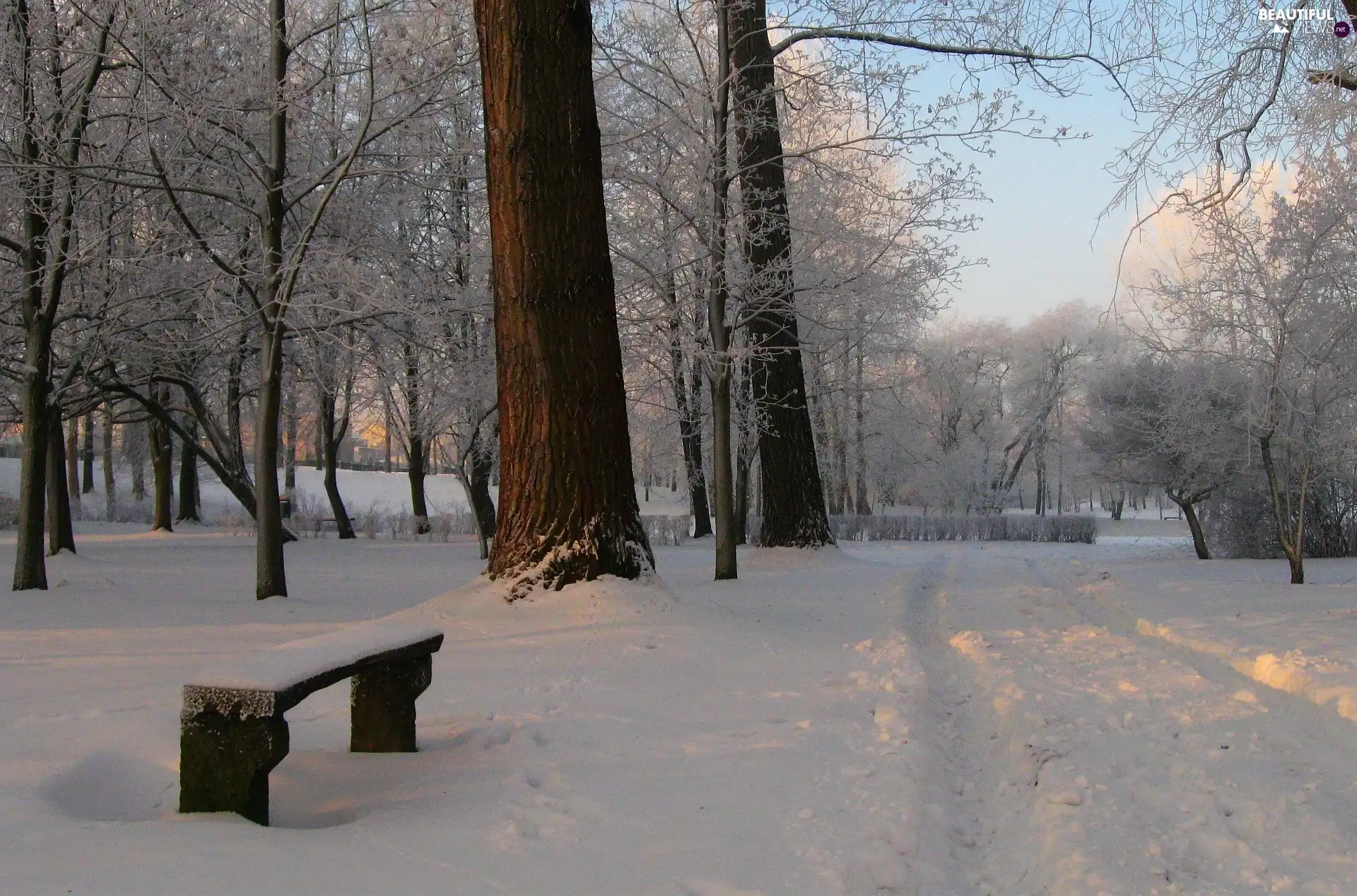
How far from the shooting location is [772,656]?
6199 millimetres

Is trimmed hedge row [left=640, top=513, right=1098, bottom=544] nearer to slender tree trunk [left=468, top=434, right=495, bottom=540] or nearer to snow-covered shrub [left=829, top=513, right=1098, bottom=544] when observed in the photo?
snow-covered shrub [left=829, top=513, right=1098, bottom=544]

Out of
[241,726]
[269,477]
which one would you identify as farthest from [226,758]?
[269,477]

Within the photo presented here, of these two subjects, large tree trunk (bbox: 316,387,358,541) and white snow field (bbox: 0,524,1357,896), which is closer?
white snow field (bbox: 0,524,1357,896)

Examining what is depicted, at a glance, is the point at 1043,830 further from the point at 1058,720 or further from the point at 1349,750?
the point at 1349,750

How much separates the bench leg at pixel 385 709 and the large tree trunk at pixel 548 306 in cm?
276

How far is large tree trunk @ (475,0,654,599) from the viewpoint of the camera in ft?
22.3

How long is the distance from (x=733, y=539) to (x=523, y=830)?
8.95m

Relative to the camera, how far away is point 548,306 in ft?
22.4

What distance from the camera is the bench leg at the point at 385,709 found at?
4.01 meters

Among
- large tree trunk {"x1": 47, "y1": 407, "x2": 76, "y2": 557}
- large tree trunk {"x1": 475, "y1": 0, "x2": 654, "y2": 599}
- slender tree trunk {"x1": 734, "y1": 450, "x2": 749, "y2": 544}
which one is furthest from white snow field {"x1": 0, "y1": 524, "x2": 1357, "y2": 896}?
slender tree trunk {"x1": 734, "y1": 450, "x2": 749, "y2": 544}

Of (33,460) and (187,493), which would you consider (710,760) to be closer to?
(33,460)

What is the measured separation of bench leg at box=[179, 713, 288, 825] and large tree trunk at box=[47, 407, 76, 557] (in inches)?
565

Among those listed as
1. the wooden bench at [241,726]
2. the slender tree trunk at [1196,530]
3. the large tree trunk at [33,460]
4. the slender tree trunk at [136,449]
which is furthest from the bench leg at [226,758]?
the slender tree trunk at [136,449]

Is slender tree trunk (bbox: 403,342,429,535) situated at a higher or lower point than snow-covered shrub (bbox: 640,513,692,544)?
higher
